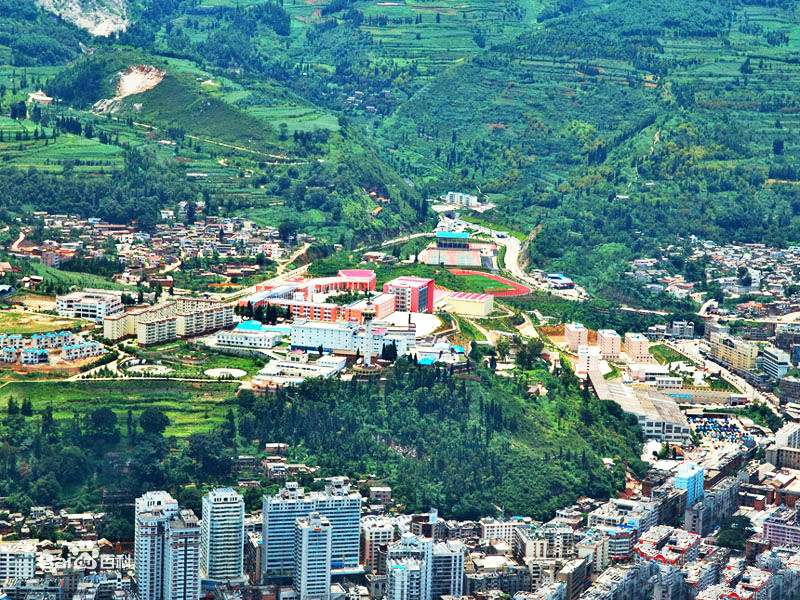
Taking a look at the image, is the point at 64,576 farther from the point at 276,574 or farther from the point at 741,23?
the point at 741,23

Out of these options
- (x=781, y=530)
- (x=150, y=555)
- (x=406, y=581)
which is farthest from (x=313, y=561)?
(x=781, y=530)

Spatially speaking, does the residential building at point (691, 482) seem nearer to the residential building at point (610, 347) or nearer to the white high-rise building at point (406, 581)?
the white high-rise building at point (406, 581)

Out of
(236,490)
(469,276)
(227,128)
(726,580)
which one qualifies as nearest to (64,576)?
(236,490)

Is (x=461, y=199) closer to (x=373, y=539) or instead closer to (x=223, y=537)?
(x=373, y=539)

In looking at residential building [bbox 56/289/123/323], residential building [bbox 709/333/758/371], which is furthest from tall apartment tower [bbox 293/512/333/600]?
residential building [bbox 709/333/758/371]

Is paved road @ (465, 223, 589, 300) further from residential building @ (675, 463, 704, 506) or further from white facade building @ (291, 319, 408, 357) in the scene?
residential building @ (675, 463, 704, 506)

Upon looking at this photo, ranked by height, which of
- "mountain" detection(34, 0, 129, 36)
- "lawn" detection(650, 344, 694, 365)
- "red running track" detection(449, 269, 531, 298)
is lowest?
"lawn" detection(650, 344, 694, 365)
